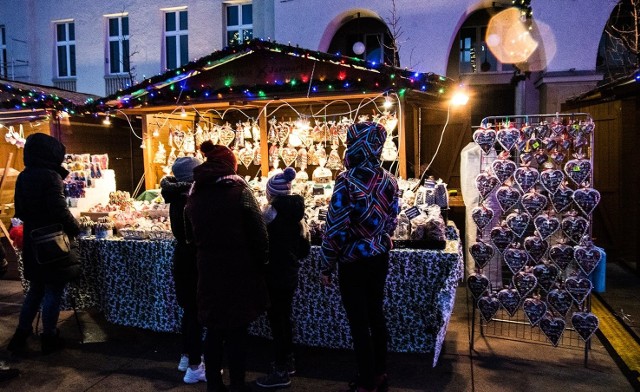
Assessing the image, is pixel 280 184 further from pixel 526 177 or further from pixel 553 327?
pixel 553 327

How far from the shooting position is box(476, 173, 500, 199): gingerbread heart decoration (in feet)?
14.6

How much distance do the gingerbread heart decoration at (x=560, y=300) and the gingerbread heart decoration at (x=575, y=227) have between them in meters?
0.46

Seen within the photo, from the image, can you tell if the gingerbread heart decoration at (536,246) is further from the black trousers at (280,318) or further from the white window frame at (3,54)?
the white window frame at (3,54)

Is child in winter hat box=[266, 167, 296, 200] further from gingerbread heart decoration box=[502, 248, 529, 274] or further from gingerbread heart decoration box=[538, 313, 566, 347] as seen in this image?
gingerbread heart decoration box=[538, 313, 566, 347]

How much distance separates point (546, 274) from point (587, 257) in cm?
36

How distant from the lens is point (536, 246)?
431 cm

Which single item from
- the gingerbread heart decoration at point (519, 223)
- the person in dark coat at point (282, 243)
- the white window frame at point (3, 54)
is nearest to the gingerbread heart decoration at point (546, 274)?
the gingerbread heart decoration at point (519, 223)

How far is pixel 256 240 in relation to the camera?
330 cm

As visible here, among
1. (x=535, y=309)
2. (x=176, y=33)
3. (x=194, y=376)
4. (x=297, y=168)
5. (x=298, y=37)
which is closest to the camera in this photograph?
(x=194, y=376)

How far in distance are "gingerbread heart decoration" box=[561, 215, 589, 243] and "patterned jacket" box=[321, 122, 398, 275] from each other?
6.06 feet

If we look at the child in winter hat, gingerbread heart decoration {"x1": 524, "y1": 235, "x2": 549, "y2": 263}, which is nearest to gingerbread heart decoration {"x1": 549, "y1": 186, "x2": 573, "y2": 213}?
gingerbread heart decoration {"x1": 524, "y1": 235, "x2": 549, "y2": 263}

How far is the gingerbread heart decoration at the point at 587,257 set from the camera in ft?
13.5

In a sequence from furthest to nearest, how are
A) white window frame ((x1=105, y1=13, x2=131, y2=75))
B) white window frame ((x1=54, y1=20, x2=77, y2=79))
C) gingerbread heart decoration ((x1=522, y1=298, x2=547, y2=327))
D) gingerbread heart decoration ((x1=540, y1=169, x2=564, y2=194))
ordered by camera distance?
white window frame ((x1=54, y1=20, x2=77, y2=79)) → white window frame ((x1=105, y1=13, x2=131, y2=75)) → gingerbread heart decoration ((x1=522, y1=298, x2=547, y2=327)) → gingerbread heart decoration ((x1=540, y1=169, x2=564, y2=194))

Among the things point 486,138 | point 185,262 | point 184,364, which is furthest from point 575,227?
point 184,364
